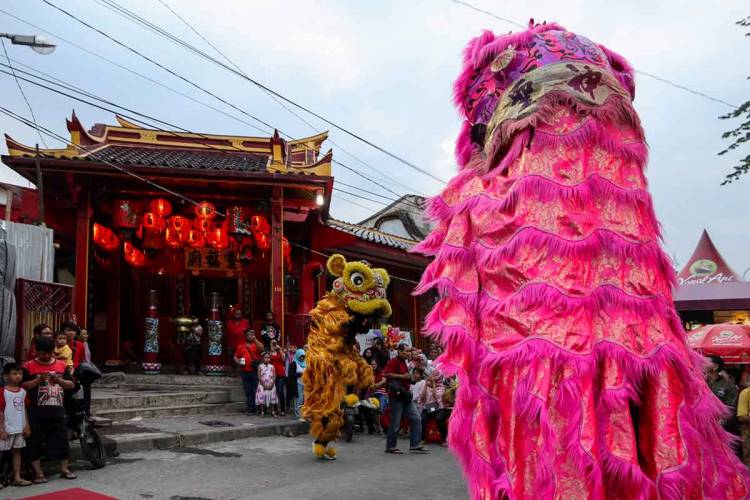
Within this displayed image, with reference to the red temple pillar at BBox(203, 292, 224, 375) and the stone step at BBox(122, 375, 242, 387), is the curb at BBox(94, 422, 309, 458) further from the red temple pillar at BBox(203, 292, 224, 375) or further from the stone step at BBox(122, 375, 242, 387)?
the red temple pillar at BBox(203, 292, 224, 375)

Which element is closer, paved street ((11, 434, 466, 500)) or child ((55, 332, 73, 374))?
paved street ((11, 434, 466, 500))

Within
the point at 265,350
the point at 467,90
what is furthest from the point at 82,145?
the point at 467,90

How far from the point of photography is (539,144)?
299cm

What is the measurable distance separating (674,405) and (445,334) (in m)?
0.96

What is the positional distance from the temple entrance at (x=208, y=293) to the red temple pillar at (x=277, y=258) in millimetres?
2292

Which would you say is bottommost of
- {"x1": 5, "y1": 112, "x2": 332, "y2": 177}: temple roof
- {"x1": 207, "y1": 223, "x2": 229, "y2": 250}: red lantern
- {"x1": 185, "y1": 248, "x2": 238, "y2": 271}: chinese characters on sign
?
{"x1": 185, "y1": 248, "x2": 238, "y2": 271}: chinese characters on sign

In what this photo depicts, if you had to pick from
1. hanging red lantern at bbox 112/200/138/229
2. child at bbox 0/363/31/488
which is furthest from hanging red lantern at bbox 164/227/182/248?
child at bbox 0/363/31/488

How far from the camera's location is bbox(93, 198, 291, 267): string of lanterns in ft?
44.2

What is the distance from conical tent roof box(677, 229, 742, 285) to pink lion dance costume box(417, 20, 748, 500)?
16376 millimetres

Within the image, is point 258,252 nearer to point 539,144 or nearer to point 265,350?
point 265,350

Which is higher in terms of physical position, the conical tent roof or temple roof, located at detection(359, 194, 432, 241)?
temple roof, located at detection(359, 194, 432, 241)

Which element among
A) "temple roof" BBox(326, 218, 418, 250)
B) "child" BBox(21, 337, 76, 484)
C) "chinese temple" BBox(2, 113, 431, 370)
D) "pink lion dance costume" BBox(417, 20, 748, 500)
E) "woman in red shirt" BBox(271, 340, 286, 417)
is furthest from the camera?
"temple roof" BBox(326, 218, 418, 250)

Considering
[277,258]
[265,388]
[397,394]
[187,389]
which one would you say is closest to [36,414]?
[397,394]

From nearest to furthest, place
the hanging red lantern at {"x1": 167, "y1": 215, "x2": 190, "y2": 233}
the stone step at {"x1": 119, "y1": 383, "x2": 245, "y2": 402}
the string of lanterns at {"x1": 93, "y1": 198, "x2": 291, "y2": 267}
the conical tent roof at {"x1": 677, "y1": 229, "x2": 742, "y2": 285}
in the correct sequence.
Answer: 1. the stone step at {"x1": 119, "y1": 383, "x2": 245, "y2": 402}
2. the string of lanterns at {"x1": 93, "y1": 198, "x2": 291, "y2": 267}
3. the hanging red lantern at {"x1": 167, "y1": 215, "x2": 190, "y2": 233}
4. the conical tent roof at {"x1": 677, "y1": 229, "x2": 742, "y2": 285}
